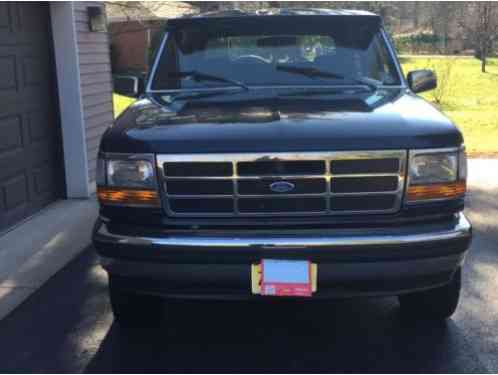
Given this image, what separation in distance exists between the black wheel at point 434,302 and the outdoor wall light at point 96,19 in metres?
5.41

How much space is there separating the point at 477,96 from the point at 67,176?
14.7 meters

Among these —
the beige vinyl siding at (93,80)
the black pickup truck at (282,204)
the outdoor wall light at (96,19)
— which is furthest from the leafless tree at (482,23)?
the black pickup truck at (282,204)

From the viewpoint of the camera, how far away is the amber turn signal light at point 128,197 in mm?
3143

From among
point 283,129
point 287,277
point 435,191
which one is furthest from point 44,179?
point 435,191

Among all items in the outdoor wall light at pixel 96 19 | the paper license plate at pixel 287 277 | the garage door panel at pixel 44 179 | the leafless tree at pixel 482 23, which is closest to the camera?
the paper license plate at pixel 287 277

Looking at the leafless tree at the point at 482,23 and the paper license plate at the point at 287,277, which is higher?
the leafless tree at the point at 482,23

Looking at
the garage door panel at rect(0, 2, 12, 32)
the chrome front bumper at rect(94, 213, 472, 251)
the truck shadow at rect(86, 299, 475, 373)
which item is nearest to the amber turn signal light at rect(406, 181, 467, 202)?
the chrome front bumper at rect(94, 213, 472, 251)

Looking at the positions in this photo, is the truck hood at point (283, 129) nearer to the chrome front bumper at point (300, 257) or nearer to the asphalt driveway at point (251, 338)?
the chrome front bumper at point (300, 257)

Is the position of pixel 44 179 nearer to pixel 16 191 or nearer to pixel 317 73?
pixel 16 191

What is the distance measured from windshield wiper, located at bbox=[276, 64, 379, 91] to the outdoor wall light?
13.6 feet

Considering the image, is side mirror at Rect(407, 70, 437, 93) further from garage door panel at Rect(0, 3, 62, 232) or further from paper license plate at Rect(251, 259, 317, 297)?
garage door panel at Rect(0, 3, 62, 232)

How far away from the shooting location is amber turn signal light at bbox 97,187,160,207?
10.3 feet

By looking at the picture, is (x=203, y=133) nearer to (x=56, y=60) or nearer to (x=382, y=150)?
(x=382, y=150)

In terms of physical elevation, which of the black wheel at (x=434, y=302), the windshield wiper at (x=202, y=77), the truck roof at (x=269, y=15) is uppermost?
the truck roof at (x=269, y=15)
